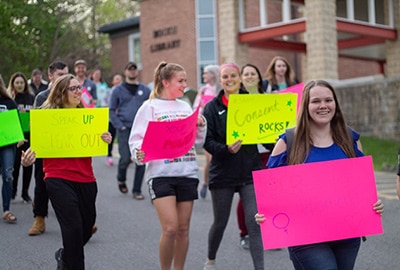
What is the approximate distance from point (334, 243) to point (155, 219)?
5683mm

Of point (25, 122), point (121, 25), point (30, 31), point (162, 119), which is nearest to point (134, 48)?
point (121, 25)

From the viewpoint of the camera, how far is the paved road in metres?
7.27

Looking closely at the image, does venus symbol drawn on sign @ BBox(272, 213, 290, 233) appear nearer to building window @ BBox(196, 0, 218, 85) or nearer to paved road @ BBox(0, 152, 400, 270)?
paved road @ BBox(0, 152, 400, 270)

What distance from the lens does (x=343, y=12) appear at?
30656 mm

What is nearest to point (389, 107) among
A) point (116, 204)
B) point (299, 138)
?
point (116, 204)

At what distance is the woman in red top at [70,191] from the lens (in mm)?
5688

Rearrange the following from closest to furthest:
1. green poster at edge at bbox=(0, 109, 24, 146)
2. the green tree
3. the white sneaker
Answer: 1. the white sneaker
2. green poster at edge at bbox=(0, 109, 24, 146)
3. the green tree

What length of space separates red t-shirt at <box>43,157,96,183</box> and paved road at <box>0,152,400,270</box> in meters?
1.44

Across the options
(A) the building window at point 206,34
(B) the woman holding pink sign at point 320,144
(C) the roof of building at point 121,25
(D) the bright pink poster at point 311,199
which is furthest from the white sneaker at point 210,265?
(C) the roof of building at point 121,25

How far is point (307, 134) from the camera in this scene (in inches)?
178

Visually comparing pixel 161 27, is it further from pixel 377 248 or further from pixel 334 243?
pixel 334 243

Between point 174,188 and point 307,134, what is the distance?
5.99ft

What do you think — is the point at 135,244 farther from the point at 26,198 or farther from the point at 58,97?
the point at 26,198

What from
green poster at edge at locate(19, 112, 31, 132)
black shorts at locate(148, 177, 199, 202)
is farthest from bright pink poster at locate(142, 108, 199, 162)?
green poster at edge at locate(19, 112, 31, 132)
